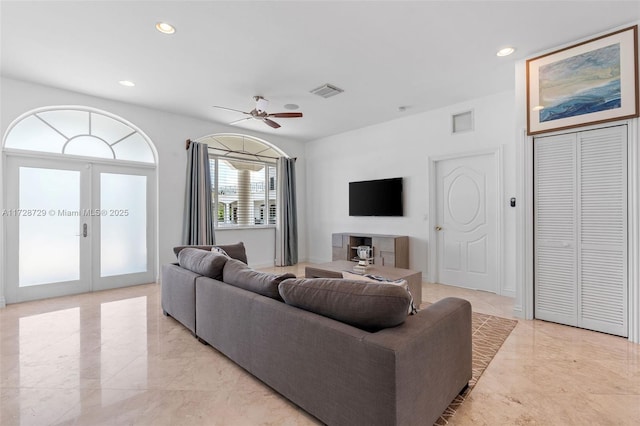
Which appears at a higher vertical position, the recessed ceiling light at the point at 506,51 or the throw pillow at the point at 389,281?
the recessed ceiling light at the point at 506,51

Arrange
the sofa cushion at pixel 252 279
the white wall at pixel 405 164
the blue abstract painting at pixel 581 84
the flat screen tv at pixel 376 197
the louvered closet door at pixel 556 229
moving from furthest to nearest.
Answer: the flat screen tv at pixel 376 197, the white wall at pixel 405 164, the louvered closet door at pixel 556 229, the blue abstract painting at pixel 581 84, the sofa cushion at pixel 252 279

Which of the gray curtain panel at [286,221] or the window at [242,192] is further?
the gray curtain panel at [286,221]

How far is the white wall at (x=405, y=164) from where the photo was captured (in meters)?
4.24

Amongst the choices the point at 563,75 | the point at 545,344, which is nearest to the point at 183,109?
the point at 563,75

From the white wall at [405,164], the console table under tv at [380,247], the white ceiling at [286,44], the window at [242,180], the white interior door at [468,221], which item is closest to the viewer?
the white ceiling at [286,44]

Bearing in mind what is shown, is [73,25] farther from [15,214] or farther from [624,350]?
[624,350]

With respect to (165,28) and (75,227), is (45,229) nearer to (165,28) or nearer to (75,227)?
(75,227)

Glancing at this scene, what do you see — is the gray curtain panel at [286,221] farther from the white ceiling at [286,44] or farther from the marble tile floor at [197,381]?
the marble tile floor at [197,381]

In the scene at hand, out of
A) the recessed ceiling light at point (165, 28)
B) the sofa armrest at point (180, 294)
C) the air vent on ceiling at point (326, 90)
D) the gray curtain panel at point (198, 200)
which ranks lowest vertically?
the sofa armrest at point (180, 294)

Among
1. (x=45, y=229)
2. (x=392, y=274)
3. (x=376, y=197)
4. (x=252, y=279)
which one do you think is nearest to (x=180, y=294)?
(x=252, y=279)

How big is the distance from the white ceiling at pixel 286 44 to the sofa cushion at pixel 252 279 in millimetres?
2138

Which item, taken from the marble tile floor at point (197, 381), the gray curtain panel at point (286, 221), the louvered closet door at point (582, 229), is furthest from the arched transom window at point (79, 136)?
the louvered closet door at point (582, 229)

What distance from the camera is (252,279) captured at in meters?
2.26

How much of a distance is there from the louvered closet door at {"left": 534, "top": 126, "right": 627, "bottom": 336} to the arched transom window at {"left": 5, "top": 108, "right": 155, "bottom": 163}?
563 centimetres
